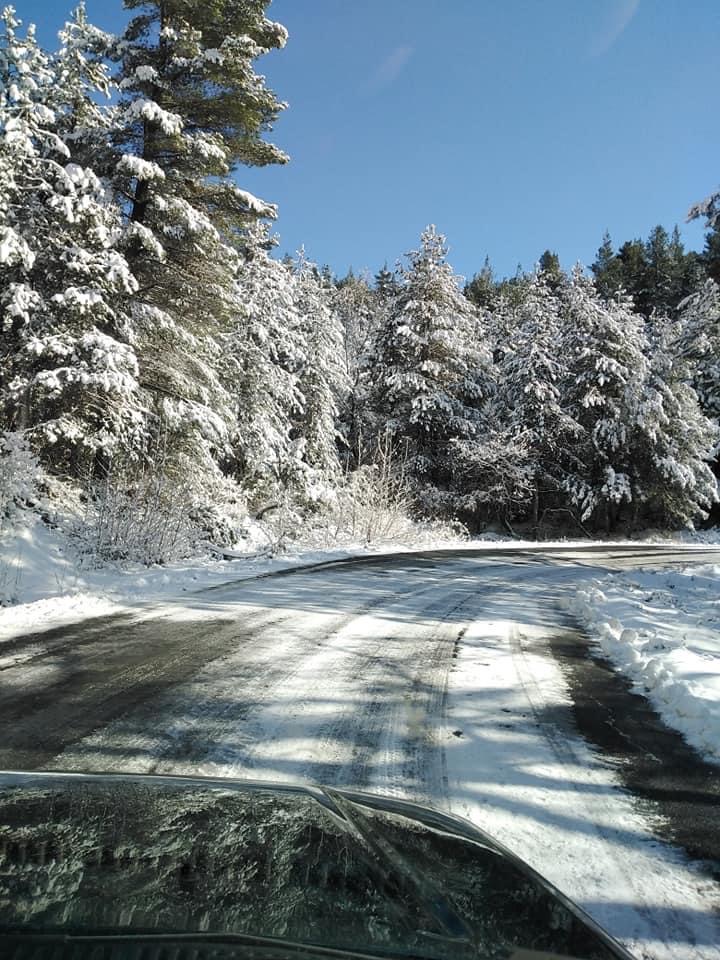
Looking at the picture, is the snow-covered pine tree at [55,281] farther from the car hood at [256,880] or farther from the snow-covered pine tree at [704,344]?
the snow-covered pine tree at [704,344]

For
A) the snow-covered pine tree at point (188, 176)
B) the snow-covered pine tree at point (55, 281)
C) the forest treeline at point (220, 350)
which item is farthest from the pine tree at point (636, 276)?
the snow-covered pine tree at point (55, 281)

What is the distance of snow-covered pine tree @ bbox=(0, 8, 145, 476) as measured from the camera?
10.9m

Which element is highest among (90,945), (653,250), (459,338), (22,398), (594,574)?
(653,250)

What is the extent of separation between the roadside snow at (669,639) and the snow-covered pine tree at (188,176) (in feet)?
29.5

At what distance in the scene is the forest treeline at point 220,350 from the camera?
11508 mm

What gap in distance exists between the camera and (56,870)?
1311 millimetres

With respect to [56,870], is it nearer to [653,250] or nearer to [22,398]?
[22,398]

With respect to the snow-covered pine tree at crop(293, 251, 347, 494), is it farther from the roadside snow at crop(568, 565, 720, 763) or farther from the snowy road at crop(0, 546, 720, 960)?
the snowy road at crop(0, 546, 720, 960)

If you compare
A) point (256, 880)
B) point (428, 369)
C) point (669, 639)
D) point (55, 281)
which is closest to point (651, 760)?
point (256, 880)

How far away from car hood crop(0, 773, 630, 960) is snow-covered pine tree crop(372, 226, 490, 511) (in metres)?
24.9

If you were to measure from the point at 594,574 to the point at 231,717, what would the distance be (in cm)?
Result: 1100

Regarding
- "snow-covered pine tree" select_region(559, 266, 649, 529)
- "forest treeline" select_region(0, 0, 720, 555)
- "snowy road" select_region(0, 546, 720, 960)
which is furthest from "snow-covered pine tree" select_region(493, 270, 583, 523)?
"snowy road" select_region(0, 546, 720, 960)

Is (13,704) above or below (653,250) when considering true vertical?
below

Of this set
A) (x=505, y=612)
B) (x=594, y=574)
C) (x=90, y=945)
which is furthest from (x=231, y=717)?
(x=594, y=574)
